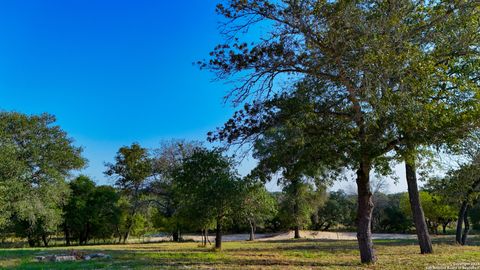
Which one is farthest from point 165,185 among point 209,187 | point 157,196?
point 209,187

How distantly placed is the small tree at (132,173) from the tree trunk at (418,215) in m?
26.4

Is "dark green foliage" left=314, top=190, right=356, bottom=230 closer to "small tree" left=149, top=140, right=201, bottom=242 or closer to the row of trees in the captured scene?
the row of trees

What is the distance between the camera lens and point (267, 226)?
1825 inches

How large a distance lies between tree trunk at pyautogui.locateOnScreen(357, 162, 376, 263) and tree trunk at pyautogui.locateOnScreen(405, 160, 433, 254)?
10.6 ft

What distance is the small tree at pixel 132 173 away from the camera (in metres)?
35.4

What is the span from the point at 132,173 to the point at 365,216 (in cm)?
2828

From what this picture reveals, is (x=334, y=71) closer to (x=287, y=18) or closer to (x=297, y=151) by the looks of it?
(x=287, y=18)

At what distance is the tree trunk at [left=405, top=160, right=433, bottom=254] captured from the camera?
1315 centimetres

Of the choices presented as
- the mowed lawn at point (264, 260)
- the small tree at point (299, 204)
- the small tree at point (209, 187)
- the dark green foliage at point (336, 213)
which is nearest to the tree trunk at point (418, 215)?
the mowed lawn at point (264, 260)

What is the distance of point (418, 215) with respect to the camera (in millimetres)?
13664

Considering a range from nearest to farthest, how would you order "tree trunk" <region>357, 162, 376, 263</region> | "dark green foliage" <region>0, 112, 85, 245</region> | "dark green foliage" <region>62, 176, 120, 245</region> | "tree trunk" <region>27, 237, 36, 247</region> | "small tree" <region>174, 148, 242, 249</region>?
"tree trunk" <region>357, 162, 376, 263</region> → "small tree" <region>174, 148, 242, 249</region> → "dark green foliage" <region>0, 112, 85, 245</region> → "tree trunk" <region>27, 237, 36, 247</region> → "dark green foliage" <region>62, 176, 120, 245</region>

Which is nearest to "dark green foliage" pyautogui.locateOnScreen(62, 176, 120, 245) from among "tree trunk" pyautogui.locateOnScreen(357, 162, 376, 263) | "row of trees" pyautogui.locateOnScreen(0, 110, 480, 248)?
"row of trees" pyautogui.locateOnScreen(0, 110, 480, 248)

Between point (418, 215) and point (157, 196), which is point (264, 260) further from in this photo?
point (157, 196)

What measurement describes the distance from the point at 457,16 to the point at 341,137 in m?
3.98
